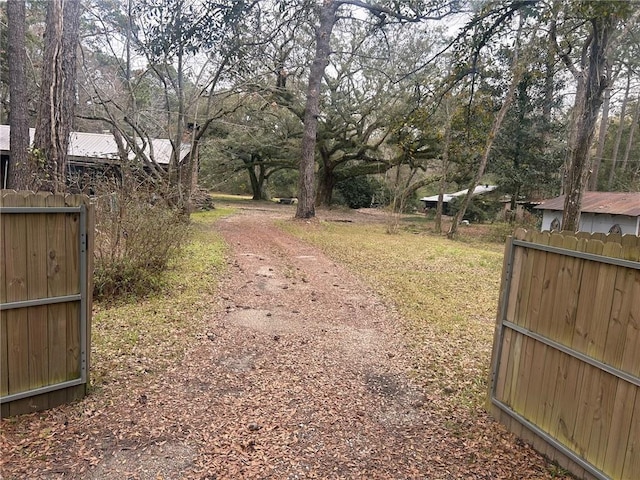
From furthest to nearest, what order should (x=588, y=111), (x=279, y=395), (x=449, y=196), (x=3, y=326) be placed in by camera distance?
(x=449, y=196)
(x=588, y=111)
(x=279, y=395)
(x=3, y=326)

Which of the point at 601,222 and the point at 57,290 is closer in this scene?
the point at 57,290

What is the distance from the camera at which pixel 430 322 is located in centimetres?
535

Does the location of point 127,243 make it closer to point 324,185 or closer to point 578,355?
point 578,355

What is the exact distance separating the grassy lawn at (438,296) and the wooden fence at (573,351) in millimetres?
620

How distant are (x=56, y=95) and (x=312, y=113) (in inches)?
453

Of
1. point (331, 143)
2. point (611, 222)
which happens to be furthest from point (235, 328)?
point (331, 143)

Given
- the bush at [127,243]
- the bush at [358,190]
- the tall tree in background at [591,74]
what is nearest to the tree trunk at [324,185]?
the bush at [358,190]

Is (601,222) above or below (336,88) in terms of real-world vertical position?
below

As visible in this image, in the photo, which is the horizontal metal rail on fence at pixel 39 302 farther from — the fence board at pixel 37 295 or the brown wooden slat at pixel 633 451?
the brown wooden slat at pixel 633 451

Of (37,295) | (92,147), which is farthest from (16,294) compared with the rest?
(92,147)

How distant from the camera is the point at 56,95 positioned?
5.51 metres

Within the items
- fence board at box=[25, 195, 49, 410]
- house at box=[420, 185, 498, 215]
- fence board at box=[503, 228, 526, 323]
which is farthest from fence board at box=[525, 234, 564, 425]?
house at box=[420, 185, 498, 215]

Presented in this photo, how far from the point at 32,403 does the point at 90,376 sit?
0.49 meters

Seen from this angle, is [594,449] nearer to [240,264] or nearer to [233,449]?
[233,449]
